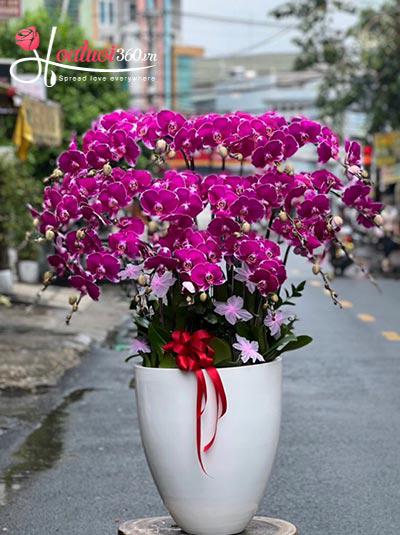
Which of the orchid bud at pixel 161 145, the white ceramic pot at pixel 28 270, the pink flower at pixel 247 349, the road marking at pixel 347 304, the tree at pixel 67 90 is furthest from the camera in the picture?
the tree at pixel 67 90

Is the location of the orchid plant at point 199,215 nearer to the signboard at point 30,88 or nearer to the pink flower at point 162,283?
the pink flower at point 162,283

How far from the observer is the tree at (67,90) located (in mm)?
31438

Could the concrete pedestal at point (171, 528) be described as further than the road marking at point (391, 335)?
No

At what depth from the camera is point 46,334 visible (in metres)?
15.0

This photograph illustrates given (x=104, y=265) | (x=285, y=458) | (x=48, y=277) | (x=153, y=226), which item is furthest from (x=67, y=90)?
(x=153, y=226)

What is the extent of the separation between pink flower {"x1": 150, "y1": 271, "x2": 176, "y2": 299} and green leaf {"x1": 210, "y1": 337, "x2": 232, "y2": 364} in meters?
0.28

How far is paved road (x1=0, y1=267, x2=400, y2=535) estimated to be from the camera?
258 inches

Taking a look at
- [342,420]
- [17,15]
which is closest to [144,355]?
[342,420]

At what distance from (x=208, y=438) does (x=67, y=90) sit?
28.9 metres

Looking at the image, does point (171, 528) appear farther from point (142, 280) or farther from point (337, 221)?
point (337, 221)

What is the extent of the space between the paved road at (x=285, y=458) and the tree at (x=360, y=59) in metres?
21.6

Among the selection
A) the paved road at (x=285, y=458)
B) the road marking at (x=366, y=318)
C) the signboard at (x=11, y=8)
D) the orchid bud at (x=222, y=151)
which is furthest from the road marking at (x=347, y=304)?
the orchid bud at (x=222, y=151)

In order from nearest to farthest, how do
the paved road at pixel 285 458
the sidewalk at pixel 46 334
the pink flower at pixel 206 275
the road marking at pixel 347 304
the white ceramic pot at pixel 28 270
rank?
the pink flower at pixel 206 275
the paved road at pixel 285 458
the sidewalk at pixel 46 334
the road marking at pixel 347 304
the white ceramic pot at pixel 28 270

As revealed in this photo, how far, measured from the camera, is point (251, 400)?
15.9ft
